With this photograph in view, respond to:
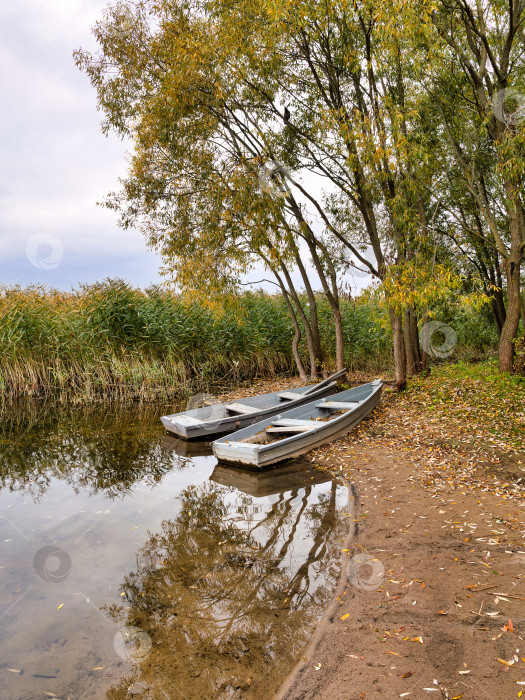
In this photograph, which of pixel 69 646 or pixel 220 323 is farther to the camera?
pixel 220 323

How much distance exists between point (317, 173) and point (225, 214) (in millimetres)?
2727

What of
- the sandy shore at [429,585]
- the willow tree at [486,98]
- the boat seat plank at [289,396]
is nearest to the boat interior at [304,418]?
the boat seat plank at [289,396]

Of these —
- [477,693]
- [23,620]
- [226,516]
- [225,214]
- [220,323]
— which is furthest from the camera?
[220,323]

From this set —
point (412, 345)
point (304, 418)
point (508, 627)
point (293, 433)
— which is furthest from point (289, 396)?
point (508, 627)

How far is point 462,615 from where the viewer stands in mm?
3020

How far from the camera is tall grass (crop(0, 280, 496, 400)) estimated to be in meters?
12.4

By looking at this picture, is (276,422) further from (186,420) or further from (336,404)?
(186,420)

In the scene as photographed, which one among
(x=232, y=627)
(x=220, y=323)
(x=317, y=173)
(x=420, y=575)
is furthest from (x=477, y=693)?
(x=220, y=323)

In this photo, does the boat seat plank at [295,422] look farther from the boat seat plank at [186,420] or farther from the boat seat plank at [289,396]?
the boat seat plank at [289,396]

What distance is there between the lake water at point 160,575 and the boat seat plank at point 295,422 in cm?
80

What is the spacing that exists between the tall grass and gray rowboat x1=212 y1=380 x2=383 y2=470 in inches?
162

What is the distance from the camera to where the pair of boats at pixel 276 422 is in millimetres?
6473

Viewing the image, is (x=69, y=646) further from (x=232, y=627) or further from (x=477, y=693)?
(x=477, y=693)

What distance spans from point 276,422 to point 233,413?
65.9 inches
